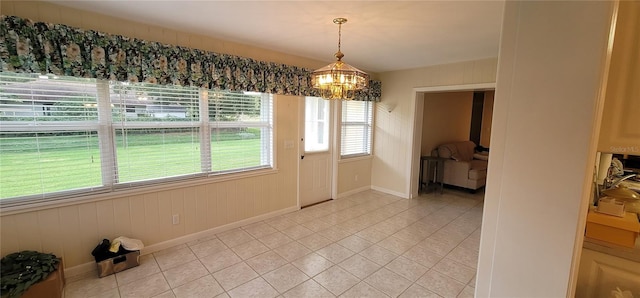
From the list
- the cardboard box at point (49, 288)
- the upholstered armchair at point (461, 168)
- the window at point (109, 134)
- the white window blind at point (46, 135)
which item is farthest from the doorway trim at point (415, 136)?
→ the cardboard box at point (49, 288)

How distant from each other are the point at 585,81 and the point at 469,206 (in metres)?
4.29

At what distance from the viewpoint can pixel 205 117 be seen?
121 inches

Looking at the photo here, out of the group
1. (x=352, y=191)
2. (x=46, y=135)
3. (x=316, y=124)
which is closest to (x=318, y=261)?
(x=316, y=124)

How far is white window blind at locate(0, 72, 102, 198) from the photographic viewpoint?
6.81 feet

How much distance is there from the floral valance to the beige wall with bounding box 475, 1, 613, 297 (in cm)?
277

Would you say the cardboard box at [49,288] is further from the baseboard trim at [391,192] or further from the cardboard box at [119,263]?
the baseboard trim at [391,192]

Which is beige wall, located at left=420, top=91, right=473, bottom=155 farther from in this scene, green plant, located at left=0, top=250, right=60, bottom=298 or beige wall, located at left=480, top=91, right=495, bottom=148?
green plant, located at left=0, top=250, right=60, bottom=298

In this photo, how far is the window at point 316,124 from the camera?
4.26 metres

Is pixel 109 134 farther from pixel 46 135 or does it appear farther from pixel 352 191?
pixel 352 191

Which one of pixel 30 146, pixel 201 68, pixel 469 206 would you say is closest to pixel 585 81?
pixel 201 68

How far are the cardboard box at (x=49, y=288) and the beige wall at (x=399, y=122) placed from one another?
461 centimetres

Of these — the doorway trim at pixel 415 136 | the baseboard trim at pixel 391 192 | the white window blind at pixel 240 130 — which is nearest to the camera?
the white window blind at pixel 240 130

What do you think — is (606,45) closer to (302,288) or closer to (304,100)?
(302,288)

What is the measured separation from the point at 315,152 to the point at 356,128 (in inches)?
44.8
